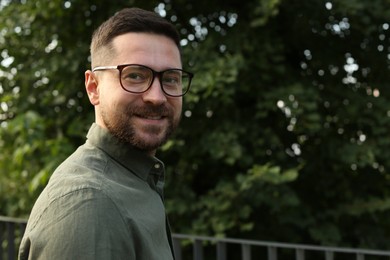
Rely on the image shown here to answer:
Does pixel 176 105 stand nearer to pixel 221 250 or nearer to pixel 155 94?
pixel 155 94

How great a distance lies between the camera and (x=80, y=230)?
0.96 meters

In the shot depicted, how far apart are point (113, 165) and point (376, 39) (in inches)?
149

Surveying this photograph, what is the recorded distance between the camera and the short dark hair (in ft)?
4.15

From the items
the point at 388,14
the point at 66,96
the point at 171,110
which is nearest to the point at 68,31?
the point at 66,96

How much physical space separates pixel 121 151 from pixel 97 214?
29 cm

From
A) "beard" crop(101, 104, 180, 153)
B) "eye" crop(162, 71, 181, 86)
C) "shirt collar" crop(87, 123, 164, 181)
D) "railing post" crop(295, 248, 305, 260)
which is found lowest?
"railing post" crop(295, 248, 305, 260)

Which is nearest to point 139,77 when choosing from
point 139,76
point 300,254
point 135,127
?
point 139,76

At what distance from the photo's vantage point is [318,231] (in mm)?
4223

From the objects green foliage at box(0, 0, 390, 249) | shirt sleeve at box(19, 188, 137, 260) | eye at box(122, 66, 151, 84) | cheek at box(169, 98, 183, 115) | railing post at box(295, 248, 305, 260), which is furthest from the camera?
green foliage at box(0, 0, 390, 249)

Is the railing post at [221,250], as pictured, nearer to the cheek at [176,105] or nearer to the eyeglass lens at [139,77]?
the cheek at [176,105]

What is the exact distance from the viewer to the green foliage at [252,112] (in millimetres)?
4020

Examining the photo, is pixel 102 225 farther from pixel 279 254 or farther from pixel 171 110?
pixel 279 254

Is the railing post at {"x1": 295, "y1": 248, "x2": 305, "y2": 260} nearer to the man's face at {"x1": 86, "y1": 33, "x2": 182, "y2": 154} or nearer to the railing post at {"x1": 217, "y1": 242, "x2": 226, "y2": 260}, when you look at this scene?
the railing post at {"x1": 217, "y1": 242, "x2": 226, "y2": 260}

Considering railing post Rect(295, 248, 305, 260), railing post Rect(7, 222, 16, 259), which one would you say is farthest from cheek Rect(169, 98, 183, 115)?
railing post Rect(7, 222, 16, 259)
